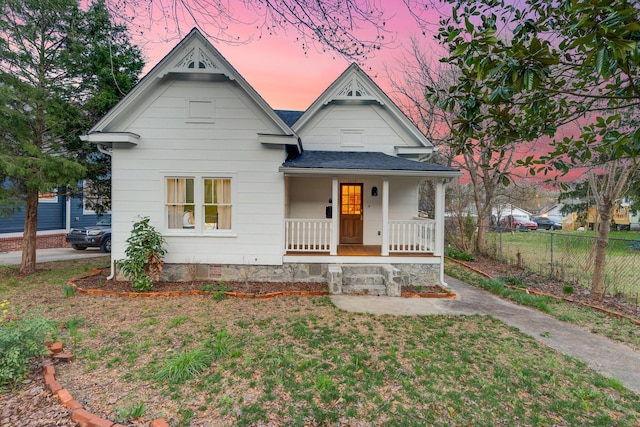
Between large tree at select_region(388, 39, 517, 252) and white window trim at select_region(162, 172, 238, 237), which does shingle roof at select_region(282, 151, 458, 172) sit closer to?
white window trim at select_region(162, 172, 238, 237)

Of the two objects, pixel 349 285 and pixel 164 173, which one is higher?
pixel 164 173

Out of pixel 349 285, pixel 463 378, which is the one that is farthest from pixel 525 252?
pixel 463 378

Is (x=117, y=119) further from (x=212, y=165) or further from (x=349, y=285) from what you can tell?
(x=349, y=285)

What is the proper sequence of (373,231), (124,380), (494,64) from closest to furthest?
(494,64) → (124,380) → (373,231)

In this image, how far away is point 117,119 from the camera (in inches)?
308

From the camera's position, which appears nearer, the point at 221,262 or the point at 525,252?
the point at 221,262

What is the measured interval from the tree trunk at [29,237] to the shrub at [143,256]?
366cm

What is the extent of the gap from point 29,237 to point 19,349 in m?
7.39

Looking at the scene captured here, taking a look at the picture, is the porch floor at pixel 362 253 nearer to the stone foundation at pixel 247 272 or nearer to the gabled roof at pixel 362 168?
the stone foundation at pixel 247 272

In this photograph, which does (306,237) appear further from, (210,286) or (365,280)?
(210,286)

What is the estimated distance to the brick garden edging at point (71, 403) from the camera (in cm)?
277

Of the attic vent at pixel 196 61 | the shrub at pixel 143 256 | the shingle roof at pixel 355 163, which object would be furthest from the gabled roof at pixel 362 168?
the shrub at pixel 143 256

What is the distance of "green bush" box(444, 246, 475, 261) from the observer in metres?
12.2

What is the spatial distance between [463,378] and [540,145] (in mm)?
11834
